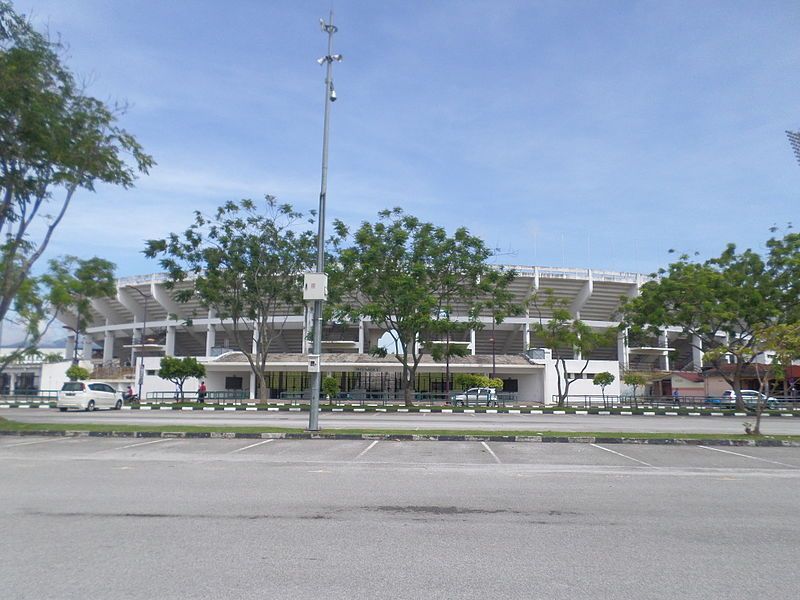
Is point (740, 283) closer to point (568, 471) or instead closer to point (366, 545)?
point (568, 471)

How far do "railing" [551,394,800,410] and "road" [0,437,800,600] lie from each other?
31.8m

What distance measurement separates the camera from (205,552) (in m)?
5.57

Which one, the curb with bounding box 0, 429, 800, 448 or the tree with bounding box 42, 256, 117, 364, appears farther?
the tree with bounding box 42, 256, 117, 364

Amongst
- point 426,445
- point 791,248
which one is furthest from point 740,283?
point 426,445

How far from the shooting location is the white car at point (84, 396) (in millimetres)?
31625

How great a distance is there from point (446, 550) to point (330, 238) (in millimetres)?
30688

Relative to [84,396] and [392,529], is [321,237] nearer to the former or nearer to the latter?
[392,529]

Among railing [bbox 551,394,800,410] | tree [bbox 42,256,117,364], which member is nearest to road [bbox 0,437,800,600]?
tree [bbox 42,256,117,364]

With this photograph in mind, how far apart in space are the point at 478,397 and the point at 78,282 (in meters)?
25.2

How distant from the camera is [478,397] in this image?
42062 millimetres

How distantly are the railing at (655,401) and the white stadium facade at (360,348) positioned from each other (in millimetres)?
1675

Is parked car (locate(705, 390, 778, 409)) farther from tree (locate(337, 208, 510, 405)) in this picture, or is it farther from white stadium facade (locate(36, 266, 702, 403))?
tree (locate(337, 208, 510, 405))

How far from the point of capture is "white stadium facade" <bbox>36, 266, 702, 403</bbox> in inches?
1967

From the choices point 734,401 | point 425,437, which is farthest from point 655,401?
point 425,437
